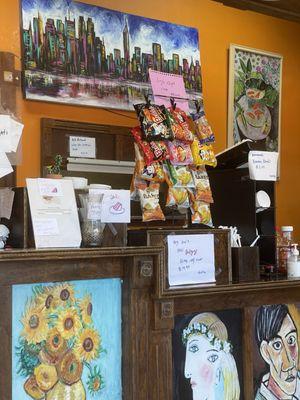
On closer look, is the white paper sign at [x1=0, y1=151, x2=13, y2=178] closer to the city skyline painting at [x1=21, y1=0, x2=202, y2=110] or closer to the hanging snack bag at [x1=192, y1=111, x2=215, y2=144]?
the city skyline painting at [x1=21, y1=0, x2=202, y2=110]

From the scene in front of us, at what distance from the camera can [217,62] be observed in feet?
11.4

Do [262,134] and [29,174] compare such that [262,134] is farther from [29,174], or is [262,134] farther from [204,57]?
[29,174]

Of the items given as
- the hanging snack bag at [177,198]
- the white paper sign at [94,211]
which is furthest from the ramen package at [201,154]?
the white paper sign at [94,211]

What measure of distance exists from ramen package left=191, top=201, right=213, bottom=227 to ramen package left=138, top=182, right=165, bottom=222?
0.57 feet

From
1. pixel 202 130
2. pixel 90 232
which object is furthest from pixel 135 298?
pixel 202 130

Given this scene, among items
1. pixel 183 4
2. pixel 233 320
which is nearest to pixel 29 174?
pixel 233 320

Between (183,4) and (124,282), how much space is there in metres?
1.88

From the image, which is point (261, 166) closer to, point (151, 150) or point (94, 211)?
point (151, 150)

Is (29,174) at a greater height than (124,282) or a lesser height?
greater

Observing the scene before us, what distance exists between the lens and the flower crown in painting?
230 cm

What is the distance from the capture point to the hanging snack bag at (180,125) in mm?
2457

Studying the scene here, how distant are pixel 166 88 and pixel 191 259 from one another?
2.64 ft

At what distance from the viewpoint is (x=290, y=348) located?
8.45ft

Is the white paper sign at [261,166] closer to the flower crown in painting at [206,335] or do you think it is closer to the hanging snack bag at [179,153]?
the hanging snack bag at [179,153]
